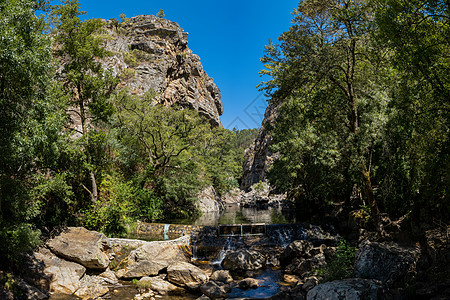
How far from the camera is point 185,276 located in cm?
1027

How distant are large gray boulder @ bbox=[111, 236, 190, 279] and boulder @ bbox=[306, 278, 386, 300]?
21.0 feet

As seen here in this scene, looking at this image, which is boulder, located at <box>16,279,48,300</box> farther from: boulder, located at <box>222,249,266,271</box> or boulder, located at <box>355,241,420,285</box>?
boulder, located at <box>355,241,420,285</box>

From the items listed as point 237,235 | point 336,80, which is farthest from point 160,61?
point 336,80

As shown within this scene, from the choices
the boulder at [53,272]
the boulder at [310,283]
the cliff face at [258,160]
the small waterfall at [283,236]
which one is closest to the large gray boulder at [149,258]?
the boulder at [53,272]

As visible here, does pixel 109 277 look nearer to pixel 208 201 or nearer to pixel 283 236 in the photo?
pixel 283 236

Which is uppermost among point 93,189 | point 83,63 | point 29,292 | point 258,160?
point 258,160

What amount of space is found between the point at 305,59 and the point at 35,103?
10.4 metres

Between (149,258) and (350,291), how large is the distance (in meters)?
8.02

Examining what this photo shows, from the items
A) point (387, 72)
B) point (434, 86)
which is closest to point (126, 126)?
point (387, 72)

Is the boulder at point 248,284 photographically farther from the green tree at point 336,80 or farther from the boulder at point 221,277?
the green tree at point 336,80

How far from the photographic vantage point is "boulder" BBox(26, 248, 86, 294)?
8.49 m

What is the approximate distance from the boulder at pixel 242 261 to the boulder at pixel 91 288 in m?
5.24

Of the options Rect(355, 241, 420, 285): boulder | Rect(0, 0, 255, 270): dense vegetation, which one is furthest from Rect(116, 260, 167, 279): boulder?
Rect(355, 241, 420, 285): boulder

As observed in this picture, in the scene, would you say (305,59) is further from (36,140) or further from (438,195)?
(36,140)
